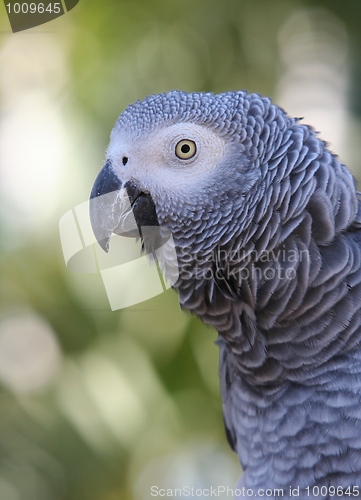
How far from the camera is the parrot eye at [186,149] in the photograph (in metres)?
0.82

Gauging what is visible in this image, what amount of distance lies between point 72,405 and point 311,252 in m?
1.03

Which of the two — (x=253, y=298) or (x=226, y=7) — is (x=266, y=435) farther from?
(x=226, y=7)

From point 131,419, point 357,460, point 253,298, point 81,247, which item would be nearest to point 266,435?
point 357,460

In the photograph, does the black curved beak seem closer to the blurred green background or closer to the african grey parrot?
the african grey parrot

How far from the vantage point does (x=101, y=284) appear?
1.43 m

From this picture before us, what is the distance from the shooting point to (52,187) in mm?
1424

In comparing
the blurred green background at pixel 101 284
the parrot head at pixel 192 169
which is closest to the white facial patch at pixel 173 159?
the parrot head at pixel 192 169

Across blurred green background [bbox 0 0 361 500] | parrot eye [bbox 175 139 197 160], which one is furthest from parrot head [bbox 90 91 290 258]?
blurred green background [bbox 0 0 361 500]

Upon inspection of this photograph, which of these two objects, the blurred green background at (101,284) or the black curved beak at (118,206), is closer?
the black curved beak at (118,206)

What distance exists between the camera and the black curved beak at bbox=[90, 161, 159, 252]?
2.77 feet

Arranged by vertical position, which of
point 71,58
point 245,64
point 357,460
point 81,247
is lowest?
point 357,460

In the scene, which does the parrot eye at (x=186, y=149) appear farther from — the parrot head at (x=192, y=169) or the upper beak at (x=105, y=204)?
the upper beak at (x=105, y=204)

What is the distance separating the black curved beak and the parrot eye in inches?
3.8

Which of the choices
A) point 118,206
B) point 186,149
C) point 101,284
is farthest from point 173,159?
point 101,284
